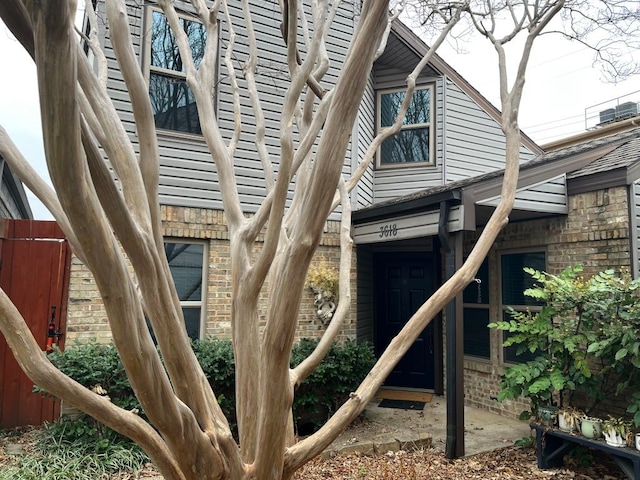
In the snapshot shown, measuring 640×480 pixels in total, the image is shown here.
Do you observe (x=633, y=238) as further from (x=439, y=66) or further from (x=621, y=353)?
(x=439, y=66)

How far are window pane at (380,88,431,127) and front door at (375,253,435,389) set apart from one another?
8.36 ft

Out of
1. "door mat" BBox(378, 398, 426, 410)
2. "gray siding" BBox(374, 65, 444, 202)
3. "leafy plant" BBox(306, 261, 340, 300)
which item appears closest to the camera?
"leafy plant" BBox(306, 261, 340, 300)

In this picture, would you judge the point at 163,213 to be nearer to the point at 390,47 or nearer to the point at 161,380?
the point at 161,380

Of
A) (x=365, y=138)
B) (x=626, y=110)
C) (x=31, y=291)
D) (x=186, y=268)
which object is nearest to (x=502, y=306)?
(x=365, y=138)

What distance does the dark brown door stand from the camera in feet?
17.8

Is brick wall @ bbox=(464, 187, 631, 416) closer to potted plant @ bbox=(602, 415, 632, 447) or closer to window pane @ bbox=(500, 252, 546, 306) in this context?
window pane @ bbox=(500, 252, 546, 306)

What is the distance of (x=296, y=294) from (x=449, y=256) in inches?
133

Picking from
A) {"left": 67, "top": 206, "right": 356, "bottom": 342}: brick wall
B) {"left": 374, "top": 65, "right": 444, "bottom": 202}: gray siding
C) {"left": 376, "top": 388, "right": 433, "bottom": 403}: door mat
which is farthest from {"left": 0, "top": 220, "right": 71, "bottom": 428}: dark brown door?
{"left": 374, "top": 65, "right": 444, "bottom": 202}: gray siding

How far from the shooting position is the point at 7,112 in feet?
25.2

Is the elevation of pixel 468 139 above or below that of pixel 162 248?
above

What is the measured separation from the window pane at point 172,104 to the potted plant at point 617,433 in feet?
19.3

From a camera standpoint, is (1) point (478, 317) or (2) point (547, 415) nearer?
(2) point (547, 415)

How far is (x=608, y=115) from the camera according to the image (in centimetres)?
1708

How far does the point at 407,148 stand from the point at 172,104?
4.30m
